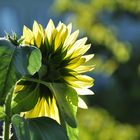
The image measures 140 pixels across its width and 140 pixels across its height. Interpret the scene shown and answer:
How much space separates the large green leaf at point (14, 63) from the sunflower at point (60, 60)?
1.9 inches

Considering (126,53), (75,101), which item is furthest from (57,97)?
(126,53)

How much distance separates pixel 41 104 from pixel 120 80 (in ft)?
14.4

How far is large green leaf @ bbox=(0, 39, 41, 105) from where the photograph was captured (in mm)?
650

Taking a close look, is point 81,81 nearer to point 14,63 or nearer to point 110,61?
point 14,63

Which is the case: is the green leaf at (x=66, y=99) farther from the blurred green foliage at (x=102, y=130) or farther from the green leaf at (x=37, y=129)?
the blurred green foliage at (x=102, y=130)

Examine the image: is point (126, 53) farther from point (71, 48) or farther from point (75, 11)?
point (71, 48)

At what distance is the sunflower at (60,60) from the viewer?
2.35 ft

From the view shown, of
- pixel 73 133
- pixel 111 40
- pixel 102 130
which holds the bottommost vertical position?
pixel 102 130

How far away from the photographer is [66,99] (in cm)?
71

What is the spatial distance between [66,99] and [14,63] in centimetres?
8

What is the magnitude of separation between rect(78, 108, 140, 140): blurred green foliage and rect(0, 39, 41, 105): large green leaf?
2.98 meters

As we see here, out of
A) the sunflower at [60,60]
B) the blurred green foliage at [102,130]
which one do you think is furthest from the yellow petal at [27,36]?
the blurred green foliage at [102,130]

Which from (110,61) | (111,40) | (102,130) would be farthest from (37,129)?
(110,61)

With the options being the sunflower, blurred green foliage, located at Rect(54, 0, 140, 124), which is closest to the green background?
blurred green foliage, located at Rect(54, 0, 140, 124)
